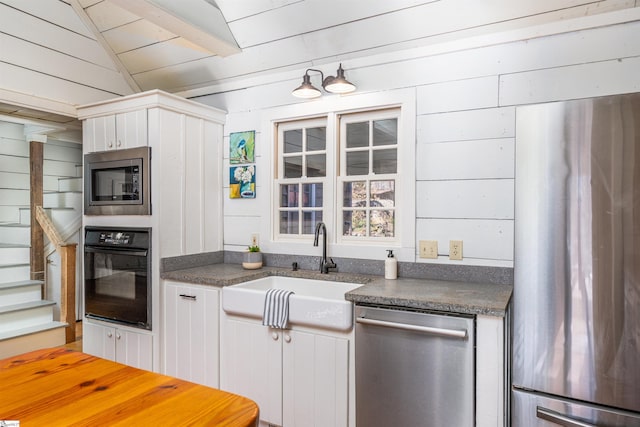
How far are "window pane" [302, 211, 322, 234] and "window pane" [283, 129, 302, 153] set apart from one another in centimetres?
48

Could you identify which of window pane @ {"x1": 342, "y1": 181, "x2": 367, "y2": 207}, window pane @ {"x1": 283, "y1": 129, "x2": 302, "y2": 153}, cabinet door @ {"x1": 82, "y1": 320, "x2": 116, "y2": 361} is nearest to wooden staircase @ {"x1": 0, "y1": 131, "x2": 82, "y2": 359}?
cabinet door @ {"x1": 82, "y1": 320, "x2": 116, "y2": 361}

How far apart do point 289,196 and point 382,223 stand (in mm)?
753

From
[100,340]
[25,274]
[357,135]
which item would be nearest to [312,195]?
[357,135]

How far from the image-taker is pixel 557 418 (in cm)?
149

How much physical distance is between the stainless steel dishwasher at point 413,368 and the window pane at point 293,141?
1.46 m

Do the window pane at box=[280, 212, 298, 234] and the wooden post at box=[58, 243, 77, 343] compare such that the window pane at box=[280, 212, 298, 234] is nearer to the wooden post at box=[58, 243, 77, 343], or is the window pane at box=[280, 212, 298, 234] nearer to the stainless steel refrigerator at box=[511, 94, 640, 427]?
the stainless steel refrigerator at box=[511, 94, 640, 427]

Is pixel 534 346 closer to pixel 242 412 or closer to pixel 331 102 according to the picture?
pixel 242 412

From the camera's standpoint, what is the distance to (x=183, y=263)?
110 inches

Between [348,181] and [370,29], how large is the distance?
0.96 meters

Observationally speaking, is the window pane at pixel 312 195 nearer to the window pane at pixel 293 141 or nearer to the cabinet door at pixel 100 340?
the window pane at pixel 293 141

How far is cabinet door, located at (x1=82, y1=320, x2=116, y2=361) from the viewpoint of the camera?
2842 mm

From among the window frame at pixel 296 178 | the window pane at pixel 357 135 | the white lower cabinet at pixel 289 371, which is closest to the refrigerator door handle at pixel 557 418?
the white lower cabinet at pixel 289 371

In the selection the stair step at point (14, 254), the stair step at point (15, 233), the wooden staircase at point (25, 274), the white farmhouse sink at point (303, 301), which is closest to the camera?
the white farmhouse sink at point (303, 301)

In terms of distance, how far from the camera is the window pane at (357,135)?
2689mm
